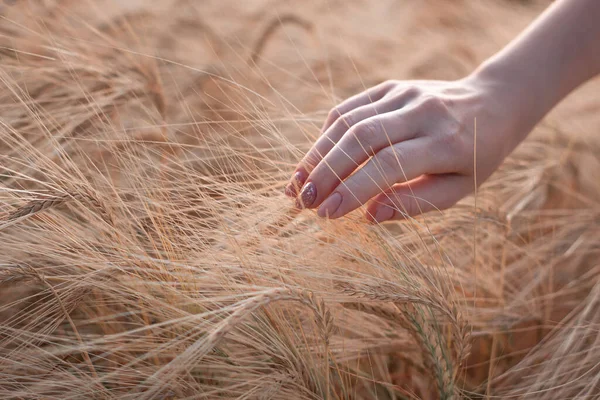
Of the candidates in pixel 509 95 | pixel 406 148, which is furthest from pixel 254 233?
pixel 509 95

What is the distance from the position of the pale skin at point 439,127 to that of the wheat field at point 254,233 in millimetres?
39

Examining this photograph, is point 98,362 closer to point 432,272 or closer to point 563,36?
point 432,272

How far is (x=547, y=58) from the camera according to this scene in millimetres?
678

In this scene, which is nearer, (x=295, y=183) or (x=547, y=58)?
(x=295, y=183)

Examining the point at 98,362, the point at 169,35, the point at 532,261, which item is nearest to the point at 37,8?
the point at 169,35

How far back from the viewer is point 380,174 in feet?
1.82

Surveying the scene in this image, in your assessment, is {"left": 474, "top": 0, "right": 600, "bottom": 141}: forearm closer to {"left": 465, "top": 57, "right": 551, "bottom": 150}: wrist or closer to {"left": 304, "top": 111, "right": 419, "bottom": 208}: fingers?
{"left": 465, "top": 57, "right": 551, "bottom": 150}: wrist

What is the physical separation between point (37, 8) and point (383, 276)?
2.31 feet

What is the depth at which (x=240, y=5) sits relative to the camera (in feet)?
3.84

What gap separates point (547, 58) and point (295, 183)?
1.15 feet

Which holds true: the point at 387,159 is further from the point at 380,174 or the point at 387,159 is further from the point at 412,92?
the point at 412,92

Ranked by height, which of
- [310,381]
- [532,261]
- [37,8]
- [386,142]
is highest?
[37,8]

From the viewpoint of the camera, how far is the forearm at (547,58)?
0.67m

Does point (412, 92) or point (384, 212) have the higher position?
point (412, 92)
